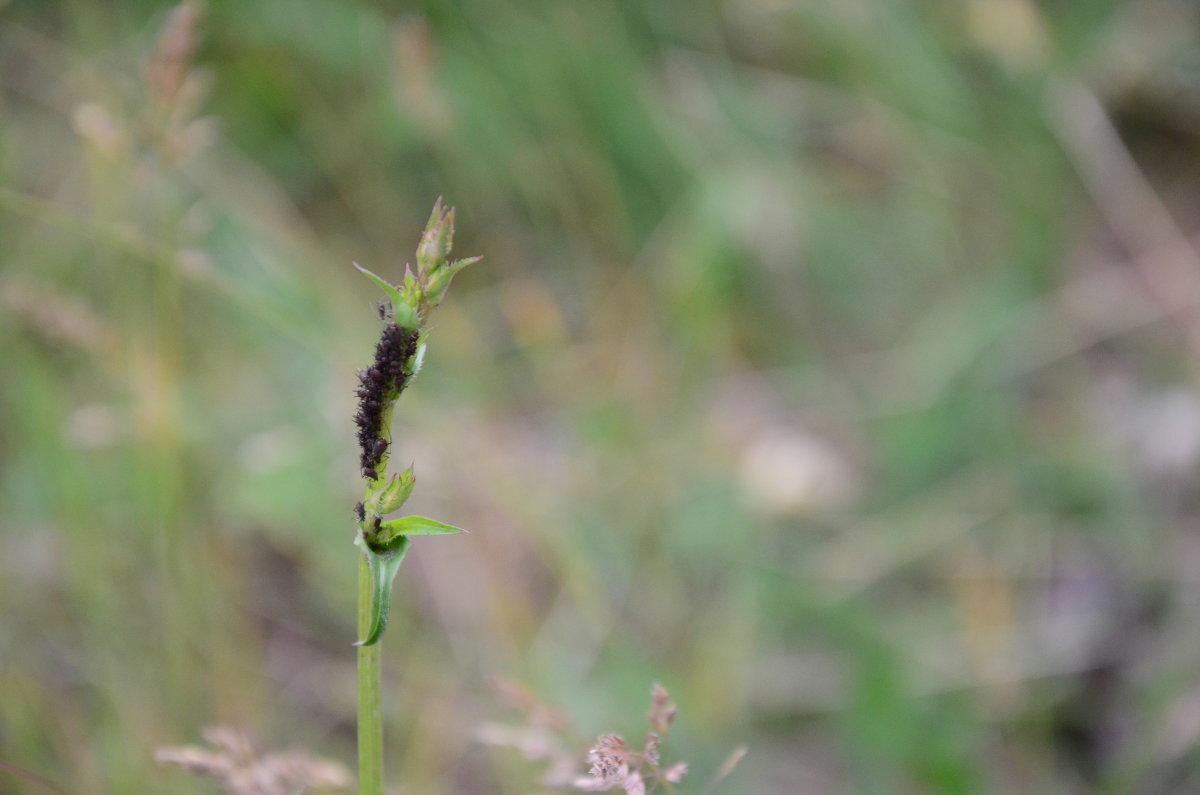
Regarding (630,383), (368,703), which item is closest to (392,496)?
(368,703)

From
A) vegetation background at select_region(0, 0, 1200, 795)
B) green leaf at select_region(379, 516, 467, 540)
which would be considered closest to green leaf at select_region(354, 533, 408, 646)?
green leaf at select_region(379, 516, 467, 540)

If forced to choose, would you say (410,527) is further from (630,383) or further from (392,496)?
(630,383)

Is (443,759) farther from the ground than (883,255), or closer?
closer

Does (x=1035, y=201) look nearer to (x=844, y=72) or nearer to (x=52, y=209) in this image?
(x=844, y=72)

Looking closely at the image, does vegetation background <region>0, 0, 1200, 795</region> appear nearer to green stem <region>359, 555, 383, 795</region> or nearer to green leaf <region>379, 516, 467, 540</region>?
green stem <region>359, 555, 383, 795</region>

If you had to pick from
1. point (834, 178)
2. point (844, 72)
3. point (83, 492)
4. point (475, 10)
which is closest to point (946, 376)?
point (834, 178)

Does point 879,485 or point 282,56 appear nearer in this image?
point 879,485
